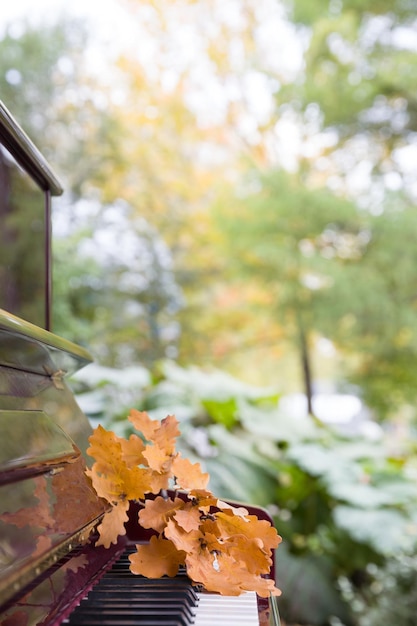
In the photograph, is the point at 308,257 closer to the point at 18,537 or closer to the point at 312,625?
the point at 312,625

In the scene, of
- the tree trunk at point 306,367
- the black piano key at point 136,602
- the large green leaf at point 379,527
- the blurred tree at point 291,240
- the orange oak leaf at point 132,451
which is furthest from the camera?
the tree trunk at point 306,367

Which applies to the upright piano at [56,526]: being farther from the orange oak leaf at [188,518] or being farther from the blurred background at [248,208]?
the blurred background at [248,208]

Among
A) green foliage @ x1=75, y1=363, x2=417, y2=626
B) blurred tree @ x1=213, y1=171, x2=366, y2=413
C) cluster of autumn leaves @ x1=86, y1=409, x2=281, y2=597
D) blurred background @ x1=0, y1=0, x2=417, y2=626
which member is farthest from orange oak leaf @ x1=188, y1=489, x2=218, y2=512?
blurred tree @ x1=213, y1=171, x2=366, y2=413

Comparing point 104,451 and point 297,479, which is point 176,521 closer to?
point 104,451

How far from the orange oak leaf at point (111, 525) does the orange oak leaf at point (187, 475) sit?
2.5 inches

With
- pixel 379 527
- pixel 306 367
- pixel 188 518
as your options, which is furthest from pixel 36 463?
pixel 306 367

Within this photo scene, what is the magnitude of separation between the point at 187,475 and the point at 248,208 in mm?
4951

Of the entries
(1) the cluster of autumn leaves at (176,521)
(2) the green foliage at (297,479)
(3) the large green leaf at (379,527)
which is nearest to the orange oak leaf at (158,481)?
(1) the cluster of autumn leaves at (176,521)

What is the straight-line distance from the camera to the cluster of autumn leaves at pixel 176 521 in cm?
62

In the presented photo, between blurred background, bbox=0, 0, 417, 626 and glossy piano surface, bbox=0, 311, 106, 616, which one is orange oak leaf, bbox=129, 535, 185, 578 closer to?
glossy piano surface, bbox=0, 311, 106, 616

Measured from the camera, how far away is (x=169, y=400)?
263 cm

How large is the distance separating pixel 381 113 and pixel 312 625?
4533mm

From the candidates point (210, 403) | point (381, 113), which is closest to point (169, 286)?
point (381, 113)

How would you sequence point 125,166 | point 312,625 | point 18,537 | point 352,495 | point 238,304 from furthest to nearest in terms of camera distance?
1. point 238,304
2. point 125,166
3. point 312,625
4. point 352,495
5. point 18,537
